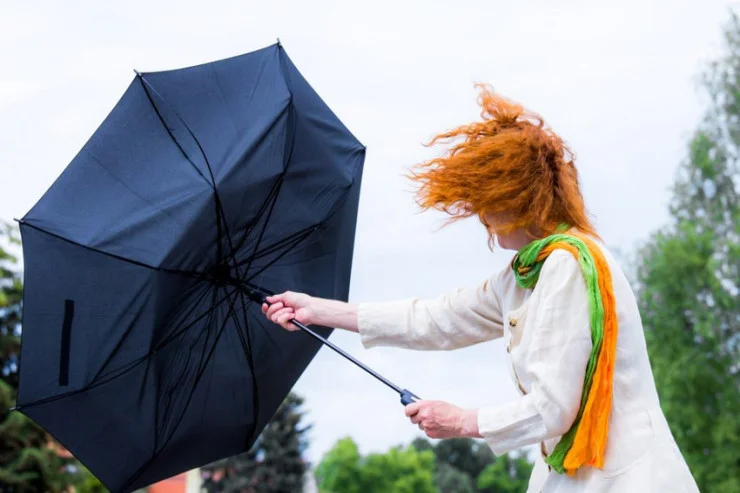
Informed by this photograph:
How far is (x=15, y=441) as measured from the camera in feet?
87.7

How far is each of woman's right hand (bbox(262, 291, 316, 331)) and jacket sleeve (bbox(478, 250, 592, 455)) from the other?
3.86 ft

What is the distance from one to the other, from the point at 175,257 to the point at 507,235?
1.47m

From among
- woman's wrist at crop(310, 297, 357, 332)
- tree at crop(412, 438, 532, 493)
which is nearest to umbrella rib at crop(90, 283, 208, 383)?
woman's wrist at crop(310, 297, 357, 332)

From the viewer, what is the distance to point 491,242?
12.6 feet

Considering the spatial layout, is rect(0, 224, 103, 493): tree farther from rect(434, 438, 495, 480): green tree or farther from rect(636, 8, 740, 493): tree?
rect(434, 438, 495, 480): green tree

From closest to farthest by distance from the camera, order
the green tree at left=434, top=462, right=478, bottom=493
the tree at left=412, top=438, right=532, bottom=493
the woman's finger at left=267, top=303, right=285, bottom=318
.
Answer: the woman's finger at left=267, top=303, right=285, bottom=318
the green tree at left=434, top=462, right=478, bottom=493
the tree at left=412, top=438, right=532, bottom=493

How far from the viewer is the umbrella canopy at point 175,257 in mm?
4586

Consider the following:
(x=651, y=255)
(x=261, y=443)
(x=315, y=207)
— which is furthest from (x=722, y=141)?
(x=315, y=207)

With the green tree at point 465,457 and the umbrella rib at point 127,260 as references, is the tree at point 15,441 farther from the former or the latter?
the green tree at point 465,457

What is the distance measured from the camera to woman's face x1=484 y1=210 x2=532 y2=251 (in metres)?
3.67

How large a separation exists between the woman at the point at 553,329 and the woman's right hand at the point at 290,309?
87 cm

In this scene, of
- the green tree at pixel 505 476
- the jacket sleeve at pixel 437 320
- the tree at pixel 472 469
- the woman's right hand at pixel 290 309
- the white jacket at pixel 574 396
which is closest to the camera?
the white jacket at pixel 574 396

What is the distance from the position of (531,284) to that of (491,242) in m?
0.29

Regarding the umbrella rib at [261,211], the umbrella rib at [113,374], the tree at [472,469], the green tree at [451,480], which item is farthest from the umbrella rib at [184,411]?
the green tree at [451,480]
